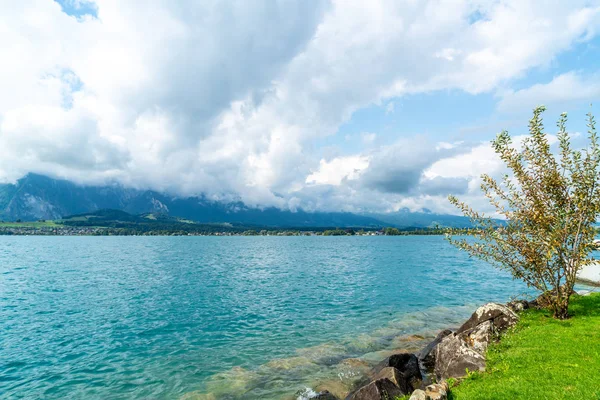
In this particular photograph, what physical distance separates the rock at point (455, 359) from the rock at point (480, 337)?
118 centimetres

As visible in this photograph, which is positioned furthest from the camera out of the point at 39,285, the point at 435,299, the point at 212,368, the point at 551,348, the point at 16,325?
the point at 39,285

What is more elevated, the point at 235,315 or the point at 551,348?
the point at 551,348

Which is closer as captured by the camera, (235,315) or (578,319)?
(578,319)

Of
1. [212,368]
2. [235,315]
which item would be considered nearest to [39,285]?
[235,315]

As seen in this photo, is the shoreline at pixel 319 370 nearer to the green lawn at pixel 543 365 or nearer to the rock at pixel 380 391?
the rock at pixel 380 391

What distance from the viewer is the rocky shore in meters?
15.5

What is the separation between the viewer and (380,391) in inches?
609

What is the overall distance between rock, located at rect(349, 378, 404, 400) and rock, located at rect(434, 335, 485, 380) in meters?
3.34

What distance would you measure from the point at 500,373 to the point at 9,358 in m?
35.2

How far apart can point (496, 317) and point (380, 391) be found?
40.8 ft

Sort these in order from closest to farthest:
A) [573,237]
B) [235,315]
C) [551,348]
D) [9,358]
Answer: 1. [551,348]
2. [573,237]
3. [9,358]
4. [235,315]

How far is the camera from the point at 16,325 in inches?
1363

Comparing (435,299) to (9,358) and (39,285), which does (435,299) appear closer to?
(9,358)

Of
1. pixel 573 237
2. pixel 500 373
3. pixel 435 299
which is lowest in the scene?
pixel 435 299
